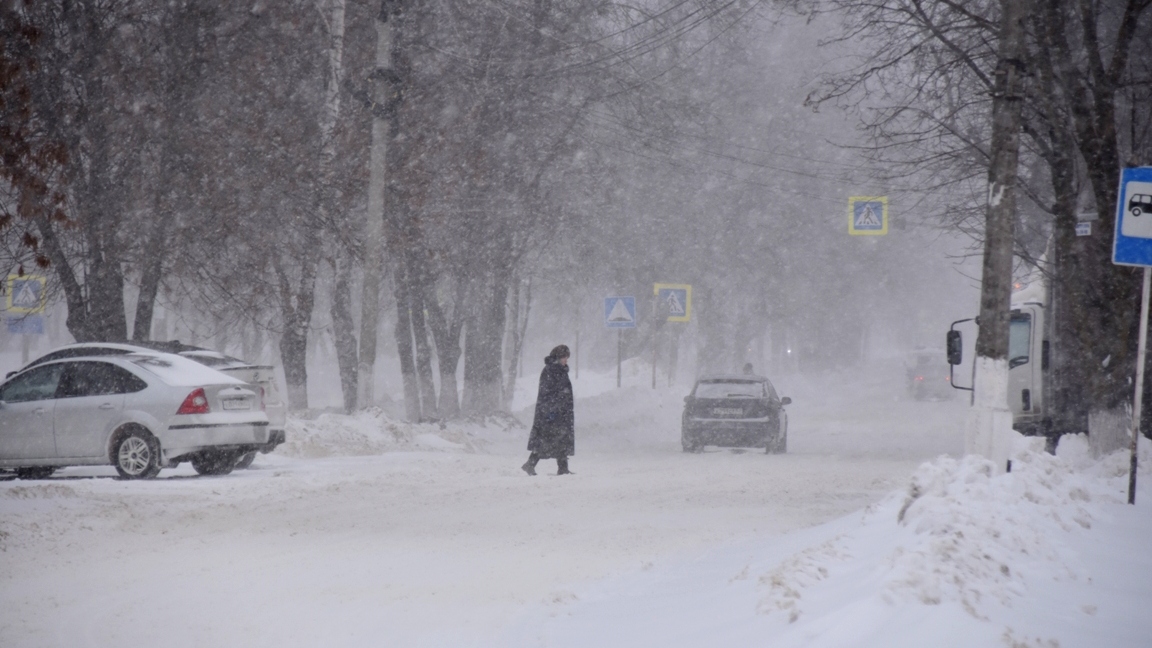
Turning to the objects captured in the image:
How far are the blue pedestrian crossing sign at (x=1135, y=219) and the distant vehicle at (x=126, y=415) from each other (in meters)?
10.3

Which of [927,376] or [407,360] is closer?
[407,360]

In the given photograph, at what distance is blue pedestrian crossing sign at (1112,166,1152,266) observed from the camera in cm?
1004

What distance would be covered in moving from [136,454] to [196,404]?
97 centimetres

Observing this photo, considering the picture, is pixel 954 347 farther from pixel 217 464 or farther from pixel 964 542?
pixel 217 464

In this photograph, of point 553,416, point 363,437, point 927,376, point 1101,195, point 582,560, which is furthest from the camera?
point 927,376

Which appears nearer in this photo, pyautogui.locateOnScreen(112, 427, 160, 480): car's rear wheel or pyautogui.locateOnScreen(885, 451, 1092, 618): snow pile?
pyautogui.locateOnScreen(885, 451, 1092, 618): snow pile

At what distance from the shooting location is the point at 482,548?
9125mm

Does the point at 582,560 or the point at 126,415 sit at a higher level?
the point at 126,415

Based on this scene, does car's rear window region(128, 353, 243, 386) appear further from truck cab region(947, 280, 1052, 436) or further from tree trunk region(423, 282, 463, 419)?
tree trunk region(423, 282, 463, 419)

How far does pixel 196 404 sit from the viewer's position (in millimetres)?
14234

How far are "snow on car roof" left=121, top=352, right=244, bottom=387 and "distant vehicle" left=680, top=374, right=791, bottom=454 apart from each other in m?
10.3

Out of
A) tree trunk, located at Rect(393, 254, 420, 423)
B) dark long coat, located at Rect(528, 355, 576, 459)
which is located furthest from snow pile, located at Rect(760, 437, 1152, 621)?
tree trunk, located at Rect(393, 254, 420, 423)

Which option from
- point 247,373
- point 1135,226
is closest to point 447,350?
point 247,373

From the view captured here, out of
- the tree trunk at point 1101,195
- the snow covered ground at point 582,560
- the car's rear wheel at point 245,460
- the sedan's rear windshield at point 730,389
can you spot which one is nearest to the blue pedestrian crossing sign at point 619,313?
the sedan's rear windshield at point 730,389
